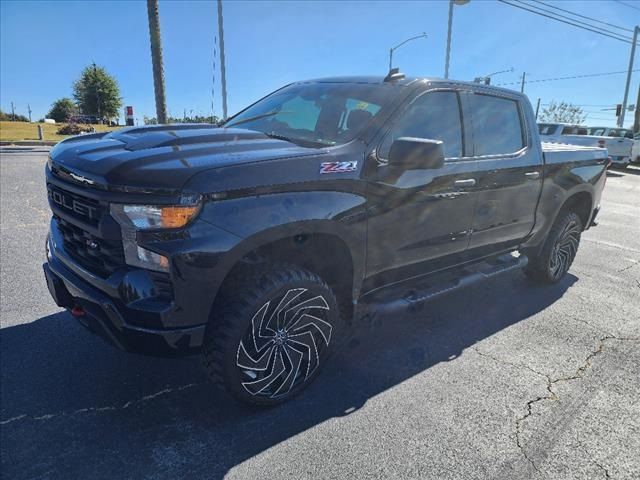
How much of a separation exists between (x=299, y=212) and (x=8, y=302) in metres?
2.95

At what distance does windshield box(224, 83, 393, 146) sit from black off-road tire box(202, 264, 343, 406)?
0.93 metres

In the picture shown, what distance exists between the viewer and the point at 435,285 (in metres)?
3.63

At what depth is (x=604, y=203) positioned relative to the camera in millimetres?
11008

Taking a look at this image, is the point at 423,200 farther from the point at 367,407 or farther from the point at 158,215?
the point at 158,215

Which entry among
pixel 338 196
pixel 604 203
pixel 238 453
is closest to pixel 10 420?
pixel 238 453

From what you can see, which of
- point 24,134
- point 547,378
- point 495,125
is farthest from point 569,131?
point 24,134

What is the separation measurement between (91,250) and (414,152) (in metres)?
1.88

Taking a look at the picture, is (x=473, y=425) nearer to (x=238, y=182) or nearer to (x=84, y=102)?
(x=238, y=182)

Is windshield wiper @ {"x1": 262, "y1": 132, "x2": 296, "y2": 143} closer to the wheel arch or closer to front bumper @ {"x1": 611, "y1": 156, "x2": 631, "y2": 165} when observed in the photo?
the wheel arch

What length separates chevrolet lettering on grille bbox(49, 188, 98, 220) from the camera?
2.41 metres

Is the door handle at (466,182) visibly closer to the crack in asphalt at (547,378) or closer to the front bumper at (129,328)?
the crack in asphalt at (547,378)

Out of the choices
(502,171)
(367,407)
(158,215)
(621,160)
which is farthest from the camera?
(621,160)

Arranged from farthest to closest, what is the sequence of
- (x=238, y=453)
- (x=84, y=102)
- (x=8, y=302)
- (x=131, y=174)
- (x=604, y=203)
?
(x=84, y=102) < (x=604, y=203) < (x=8, y=302) < (x=238, y=453) < (x=131, y=174)

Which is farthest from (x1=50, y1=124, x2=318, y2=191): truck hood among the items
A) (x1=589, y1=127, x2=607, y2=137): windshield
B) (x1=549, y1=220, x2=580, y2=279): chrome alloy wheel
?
(x1=589, y1=127, x2=607, y2=137): windshield
